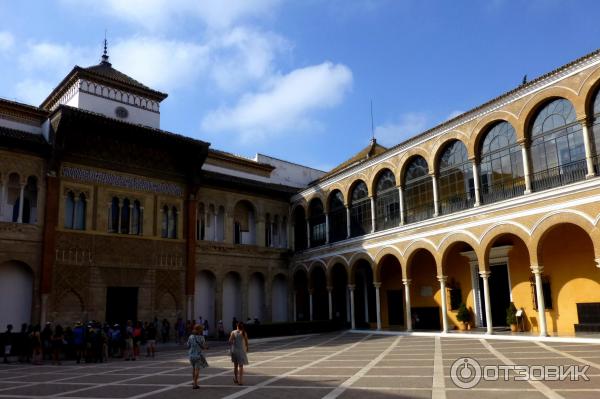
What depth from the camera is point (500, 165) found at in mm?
18766

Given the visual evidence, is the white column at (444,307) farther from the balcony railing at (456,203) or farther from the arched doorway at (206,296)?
the arched doorway at (206,296)

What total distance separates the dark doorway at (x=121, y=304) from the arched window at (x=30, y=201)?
4427 mm

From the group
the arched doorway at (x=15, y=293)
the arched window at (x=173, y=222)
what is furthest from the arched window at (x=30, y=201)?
the arched window at (x=173, y=222)

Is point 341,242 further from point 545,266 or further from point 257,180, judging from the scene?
point 545,266

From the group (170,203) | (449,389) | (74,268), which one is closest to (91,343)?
(74,268)

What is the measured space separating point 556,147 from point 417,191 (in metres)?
6.46

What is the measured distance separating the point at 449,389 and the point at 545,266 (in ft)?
41.8

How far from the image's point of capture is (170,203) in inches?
985

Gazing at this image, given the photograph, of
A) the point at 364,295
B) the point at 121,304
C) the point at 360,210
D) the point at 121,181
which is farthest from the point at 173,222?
the point at 364,295

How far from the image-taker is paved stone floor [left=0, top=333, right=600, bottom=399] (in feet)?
27.9

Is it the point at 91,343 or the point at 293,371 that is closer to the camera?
the point at 293,371

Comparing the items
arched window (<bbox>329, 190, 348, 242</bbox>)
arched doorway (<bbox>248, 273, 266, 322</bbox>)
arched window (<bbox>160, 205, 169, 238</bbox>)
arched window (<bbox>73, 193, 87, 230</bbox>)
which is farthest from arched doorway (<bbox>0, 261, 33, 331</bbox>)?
arched window (<bbox>329, 190, 348, 242</bbox>)

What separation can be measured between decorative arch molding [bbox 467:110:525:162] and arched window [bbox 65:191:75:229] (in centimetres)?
1692

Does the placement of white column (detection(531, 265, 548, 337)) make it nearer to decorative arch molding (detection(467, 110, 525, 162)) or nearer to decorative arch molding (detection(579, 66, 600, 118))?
decorative arch molding (detection(467, 110, 525, 162))
